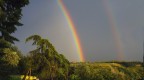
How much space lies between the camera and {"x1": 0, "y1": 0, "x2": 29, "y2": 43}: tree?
78.3ft

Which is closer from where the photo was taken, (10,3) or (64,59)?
(10,3)

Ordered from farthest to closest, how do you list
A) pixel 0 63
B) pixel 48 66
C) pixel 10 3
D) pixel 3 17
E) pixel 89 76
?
pixel 89 76, pixel 48 66, pixel 10 3, pixel 3 17, pixel 0 63

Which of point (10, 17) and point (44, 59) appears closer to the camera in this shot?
point (10, 17)

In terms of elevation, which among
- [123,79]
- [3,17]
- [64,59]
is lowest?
[123,79]

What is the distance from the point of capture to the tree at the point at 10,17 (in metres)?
23.9

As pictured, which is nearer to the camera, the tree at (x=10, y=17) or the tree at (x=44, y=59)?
the tree at (x=10, y=17)

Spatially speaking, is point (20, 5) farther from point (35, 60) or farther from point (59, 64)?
point (59, 64)

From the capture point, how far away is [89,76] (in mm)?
34938

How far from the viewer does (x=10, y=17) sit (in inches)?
957

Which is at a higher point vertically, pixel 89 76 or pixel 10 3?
pixel 10 3

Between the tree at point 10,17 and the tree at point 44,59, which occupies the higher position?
the tree at point 10,17

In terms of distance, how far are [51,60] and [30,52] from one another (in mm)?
2018

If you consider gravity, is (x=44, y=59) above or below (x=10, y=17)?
below

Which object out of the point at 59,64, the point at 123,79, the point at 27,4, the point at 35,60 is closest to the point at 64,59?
the point at 59,64
